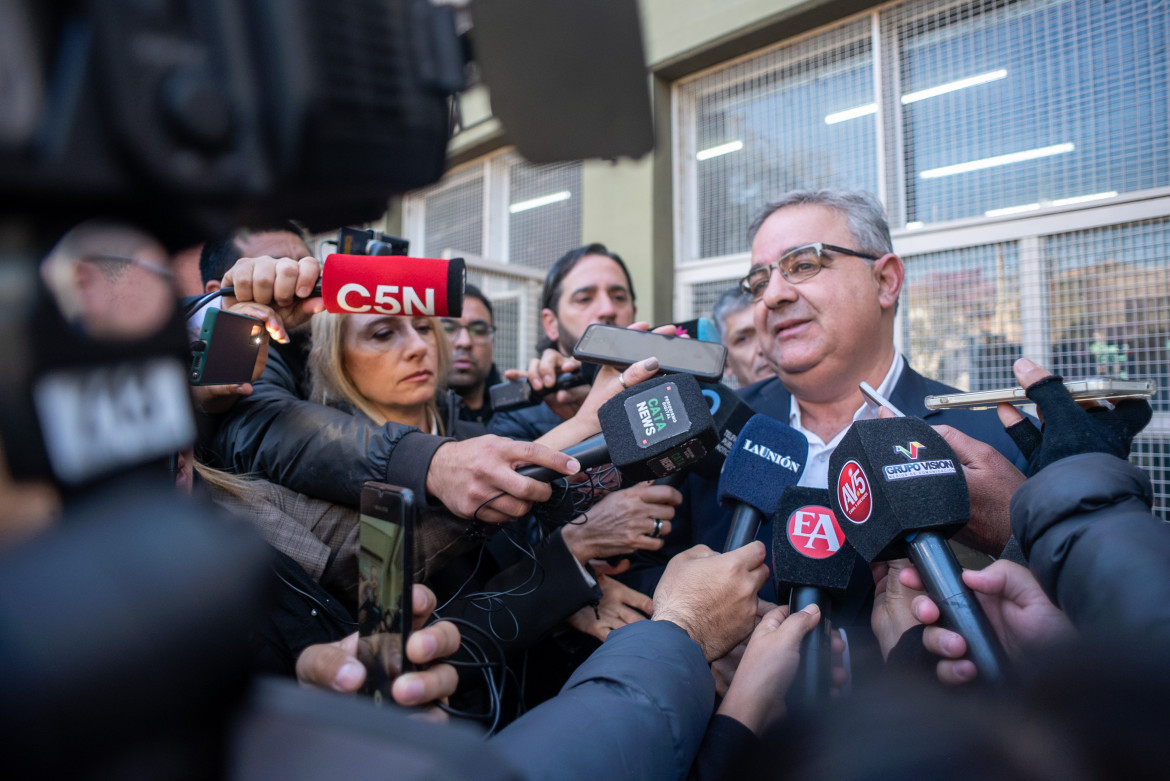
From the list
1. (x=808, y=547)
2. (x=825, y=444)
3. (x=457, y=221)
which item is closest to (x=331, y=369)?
(x=808, y=547)

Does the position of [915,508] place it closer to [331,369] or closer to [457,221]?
[331,369]

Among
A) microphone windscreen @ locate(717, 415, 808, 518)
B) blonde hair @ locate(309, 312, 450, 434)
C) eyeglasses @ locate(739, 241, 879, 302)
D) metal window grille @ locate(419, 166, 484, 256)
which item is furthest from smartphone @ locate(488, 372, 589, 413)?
metal window grille @ locate(419, 166, 484, 256)

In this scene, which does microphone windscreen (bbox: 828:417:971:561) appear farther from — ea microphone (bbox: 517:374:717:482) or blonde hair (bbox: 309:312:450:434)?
A: blonde hair (bbox: 309:312:450:434)

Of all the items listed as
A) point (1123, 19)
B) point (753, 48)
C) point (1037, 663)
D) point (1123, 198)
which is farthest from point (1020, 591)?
point (753, 48)

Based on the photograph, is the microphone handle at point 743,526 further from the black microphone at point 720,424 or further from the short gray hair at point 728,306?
the short gray hair at point 728,306

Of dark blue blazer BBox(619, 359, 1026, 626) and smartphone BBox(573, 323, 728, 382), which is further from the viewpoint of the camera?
dark blue blazer BBox(619, 359, 1026, 626)

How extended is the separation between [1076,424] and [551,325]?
2.19 metres

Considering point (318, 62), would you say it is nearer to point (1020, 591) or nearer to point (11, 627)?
point (11, 627)

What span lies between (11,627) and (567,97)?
496 mm

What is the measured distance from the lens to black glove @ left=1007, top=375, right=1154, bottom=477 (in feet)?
3.38

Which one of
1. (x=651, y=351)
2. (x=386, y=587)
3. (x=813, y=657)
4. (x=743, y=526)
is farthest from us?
(x=651, y=351)

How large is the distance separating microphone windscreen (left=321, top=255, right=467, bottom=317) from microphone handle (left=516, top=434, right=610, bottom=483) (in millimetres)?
406

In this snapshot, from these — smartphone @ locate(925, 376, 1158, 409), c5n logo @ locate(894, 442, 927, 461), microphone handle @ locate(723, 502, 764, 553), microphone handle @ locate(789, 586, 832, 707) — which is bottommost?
microphone handle @ locate(789, 586, 832, 707)

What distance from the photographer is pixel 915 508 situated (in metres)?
0.99
